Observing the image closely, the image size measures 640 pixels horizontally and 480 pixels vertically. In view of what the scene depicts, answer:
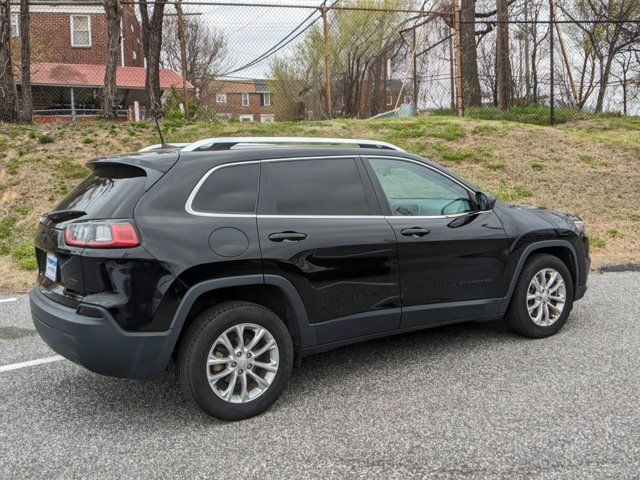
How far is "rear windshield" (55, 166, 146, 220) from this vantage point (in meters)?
3.42

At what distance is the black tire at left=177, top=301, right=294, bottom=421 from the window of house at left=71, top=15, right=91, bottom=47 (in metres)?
30.4

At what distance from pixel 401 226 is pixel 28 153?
9298 mm

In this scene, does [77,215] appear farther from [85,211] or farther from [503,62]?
[503,62]

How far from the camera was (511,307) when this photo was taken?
4898 mm

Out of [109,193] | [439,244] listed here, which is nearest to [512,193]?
[439,244]

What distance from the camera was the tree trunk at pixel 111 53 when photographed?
12.1 m

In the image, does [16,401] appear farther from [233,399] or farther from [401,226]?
[401,226]

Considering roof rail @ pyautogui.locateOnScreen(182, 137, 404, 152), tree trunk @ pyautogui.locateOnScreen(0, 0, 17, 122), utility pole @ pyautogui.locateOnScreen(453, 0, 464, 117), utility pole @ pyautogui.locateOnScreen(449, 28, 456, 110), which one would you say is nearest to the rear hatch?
roof rail @ pyautogui.locateOnScreen(182, 137, 404, 152)

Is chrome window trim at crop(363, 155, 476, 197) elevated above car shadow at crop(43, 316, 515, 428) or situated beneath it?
elevated above

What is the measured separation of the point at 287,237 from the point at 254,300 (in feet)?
1.50

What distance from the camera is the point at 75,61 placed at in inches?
1172

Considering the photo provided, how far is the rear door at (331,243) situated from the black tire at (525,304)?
4.13ft

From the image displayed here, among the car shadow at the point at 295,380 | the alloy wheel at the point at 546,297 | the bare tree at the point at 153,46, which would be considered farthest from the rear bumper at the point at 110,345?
the bare tree at the point at 153,46

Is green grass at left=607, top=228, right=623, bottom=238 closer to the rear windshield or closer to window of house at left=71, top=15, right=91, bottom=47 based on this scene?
the rear windshield
